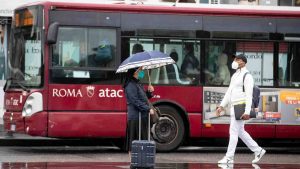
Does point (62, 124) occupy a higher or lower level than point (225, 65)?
lower

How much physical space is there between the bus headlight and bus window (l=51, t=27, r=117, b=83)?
47 cm

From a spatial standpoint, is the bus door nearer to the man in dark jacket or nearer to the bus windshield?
the bus windshield

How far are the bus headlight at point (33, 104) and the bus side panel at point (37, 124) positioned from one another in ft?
0.34

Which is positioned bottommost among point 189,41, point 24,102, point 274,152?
point 274,152

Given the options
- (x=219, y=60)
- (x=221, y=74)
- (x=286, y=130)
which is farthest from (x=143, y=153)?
(x=286, y=130)

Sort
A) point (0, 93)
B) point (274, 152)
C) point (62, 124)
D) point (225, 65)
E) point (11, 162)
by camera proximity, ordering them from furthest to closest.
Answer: point (0, 93) < point (274, 152) < point (225, 65) < point (62, 124) < point (11, 162)

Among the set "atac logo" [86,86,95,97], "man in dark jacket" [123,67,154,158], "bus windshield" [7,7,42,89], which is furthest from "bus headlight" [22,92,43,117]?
"man in dark jacket" [123,67,154,158]

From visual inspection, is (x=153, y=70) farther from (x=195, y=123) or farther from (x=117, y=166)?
(x=117, y=166)

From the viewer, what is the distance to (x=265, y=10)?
1977cm

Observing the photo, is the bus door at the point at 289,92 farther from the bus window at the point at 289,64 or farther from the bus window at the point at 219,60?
the bus window at the point at 219,60

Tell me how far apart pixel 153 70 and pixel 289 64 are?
3.13 meters

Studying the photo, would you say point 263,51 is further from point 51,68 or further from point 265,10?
point 51,68

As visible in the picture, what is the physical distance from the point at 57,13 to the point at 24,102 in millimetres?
1991

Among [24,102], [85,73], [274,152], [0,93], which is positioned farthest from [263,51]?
[0,93]
